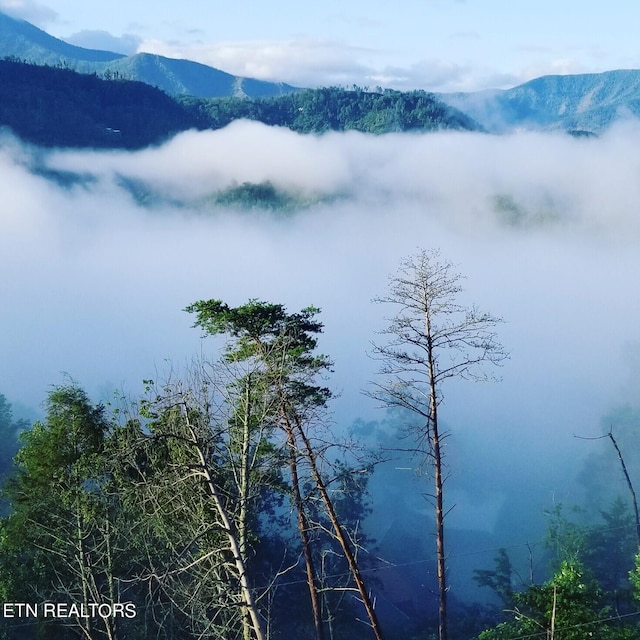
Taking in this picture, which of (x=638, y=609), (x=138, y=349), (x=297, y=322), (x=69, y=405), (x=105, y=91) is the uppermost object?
(x=105, y=91)

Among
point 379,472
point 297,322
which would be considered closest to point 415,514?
point 379,472

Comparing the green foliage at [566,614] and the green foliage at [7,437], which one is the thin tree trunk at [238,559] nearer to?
the green foliage at [566,614]

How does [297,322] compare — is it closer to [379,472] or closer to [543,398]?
[379,472]

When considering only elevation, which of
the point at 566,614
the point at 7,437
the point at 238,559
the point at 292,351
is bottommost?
the point at 7,437

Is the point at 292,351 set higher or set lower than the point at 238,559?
higher

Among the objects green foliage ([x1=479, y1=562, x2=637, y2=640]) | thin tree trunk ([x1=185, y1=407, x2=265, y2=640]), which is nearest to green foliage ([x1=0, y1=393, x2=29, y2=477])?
green foliage ([x1=479, y1=562, x2=637, y2=640])

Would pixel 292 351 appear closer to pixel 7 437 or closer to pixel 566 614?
pixel 566 614

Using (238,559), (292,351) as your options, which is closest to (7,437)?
(292,351)

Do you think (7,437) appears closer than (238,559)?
No

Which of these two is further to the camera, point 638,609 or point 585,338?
point 585,338

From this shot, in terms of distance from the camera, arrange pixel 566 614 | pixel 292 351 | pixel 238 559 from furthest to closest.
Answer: pixel 566 614, pixel 292 351, pixel 238 559

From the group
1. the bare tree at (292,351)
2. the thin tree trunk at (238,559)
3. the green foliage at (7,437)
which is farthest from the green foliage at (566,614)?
the green foliage at (7,437)
